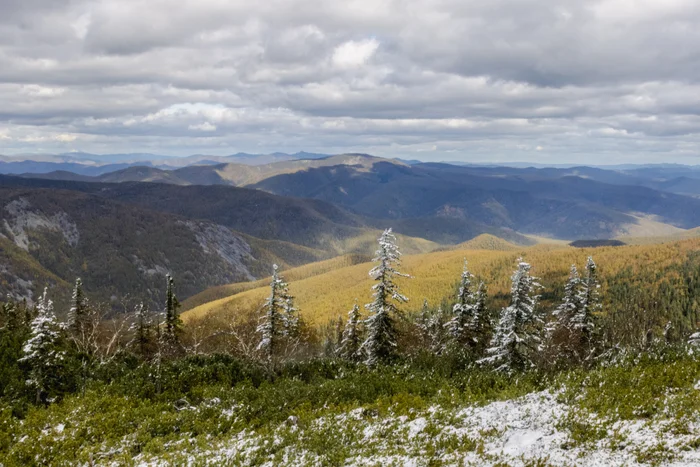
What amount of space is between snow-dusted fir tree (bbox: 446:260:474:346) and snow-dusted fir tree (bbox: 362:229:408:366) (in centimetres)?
842

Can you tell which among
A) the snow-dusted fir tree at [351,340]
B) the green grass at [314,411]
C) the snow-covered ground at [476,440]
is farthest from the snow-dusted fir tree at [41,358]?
the snow-dusted fir tree at [351,340]

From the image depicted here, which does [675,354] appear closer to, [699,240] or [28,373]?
[28,373]

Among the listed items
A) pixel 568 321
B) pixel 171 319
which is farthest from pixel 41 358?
pixel 568 321

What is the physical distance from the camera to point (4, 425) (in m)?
21.5

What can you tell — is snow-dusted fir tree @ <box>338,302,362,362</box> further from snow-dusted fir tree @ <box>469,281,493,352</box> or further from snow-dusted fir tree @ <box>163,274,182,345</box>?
snow-dusted fir tree @ <box>163,274,182,345</box>

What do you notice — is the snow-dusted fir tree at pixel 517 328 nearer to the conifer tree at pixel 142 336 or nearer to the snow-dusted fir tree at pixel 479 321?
the snow-dusted fir tree at pixel 479 321

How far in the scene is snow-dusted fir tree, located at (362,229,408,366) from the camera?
36.9 metres

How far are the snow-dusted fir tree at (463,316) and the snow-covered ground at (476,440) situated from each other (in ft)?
81.1

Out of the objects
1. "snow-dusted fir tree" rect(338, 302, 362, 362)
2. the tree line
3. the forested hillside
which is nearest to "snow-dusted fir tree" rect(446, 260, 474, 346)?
the tree line

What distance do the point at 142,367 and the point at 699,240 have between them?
23140cm

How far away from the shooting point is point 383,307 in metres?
37.9

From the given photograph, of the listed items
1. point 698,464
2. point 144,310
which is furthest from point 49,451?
point 144,310

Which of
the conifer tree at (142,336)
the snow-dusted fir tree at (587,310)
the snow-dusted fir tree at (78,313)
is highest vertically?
the snow-dusted fir tree at (587,310)

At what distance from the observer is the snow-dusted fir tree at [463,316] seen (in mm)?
43656
